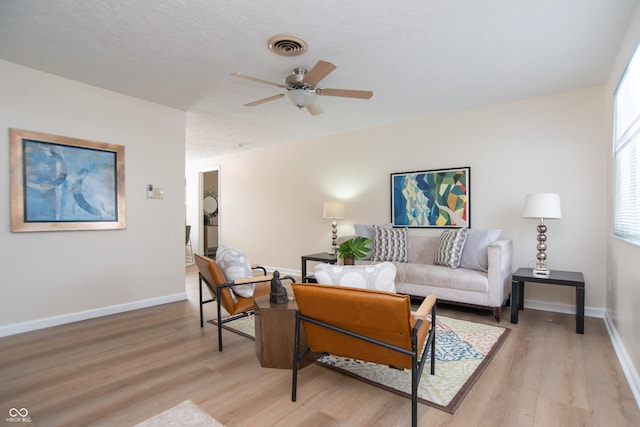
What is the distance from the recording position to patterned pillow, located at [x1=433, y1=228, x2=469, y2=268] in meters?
3.84

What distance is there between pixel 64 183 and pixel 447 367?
4021 mm

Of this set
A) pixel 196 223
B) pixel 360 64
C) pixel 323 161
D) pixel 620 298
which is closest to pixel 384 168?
pixel 323 161

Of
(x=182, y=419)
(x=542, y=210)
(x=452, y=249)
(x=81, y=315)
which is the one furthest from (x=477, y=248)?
(x=81, y=315)

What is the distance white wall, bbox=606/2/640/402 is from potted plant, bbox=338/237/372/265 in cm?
245

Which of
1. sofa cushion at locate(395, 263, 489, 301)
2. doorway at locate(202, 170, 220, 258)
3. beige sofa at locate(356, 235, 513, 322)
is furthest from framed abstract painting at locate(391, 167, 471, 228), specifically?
doorway at locate(202, 170, 220, 258)

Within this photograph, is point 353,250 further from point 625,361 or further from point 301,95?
point 625,361

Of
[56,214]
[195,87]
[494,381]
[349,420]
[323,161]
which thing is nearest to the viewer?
[349,420]

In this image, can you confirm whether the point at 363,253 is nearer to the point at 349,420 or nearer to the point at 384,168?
the point at 384,168

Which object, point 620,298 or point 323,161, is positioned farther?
point 323,161

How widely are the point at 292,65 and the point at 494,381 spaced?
9.86 ft

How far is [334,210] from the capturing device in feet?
17.2

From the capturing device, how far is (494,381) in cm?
220

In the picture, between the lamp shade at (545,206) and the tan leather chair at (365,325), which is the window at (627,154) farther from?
the tan leather chair at (365,325)

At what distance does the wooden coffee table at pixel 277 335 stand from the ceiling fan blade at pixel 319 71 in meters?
1.79
